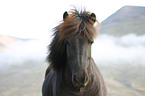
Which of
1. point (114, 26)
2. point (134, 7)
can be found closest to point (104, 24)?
point (114, 26)

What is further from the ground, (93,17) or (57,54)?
(93,17)

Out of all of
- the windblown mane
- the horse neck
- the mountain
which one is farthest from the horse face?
the mountain

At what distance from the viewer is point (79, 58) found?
1604mm

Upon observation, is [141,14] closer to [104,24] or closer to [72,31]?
[104,24]

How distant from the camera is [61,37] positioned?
6.10 ft

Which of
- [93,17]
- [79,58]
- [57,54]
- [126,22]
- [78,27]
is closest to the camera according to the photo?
[79,58]

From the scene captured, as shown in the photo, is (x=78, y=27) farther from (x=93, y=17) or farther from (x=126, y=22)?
(x=126, y=22)

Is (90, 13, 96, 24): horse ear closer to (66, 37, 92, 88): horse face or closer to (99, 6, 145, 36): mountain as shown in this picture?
(66, 37, 92, 88): horse face

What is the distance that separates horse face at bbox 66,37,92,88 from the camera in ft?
5.01

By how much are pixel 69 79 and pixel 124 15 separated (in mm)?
37656

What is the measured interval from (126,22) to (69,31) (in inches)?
1413

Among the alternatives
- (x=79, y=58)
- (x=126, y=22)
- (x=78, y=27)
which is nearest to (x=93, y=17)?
(x=78, y=27)

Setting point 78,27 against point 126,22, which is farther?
point 126,22

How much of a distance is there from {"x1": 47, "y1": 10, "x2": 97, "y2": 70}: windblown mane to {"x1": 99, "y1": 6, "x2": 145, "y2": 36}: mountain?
98.2ft
